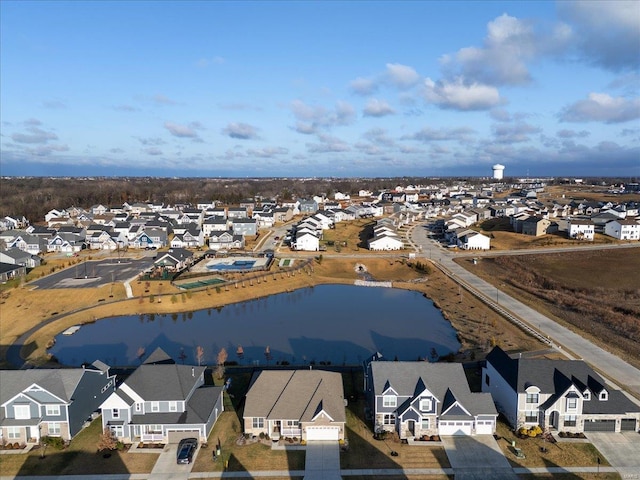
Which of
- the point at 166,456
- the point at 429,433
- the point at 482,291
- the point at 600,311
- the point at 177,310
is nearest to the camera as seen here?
the point at 166,456

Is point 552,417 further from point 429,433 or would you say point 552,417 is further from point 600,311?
point 600,311

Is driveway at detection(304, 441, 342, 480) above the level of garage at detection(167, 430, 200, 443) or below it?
below

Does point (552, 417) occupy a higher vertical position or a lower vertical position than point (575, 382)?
lower

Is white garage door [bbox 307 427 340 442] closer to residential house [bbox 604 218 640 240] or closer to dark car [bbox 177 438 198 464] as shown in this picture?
dark car [bbox 177 438 198 464]

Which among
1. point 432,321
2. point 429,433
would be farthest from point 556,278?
point 429,433

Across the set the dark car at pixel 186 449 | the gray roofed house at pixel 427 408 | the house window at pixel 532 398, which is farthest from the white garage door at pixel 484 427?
the dark car at pixel 186 449

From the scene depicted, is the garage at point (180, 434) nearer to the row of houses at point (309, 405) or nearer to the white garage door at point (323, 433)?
the row of houses at point (309, 405)

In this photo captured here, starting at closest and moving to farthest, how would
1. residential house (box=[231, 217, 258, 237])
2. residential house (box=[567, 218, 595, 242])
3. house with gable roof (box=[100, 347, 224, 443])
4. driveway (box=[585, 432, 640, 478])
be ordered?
driveway (box=[585, 432, 640, 478])
house with gable roof (box=[100, 347, 224, 443])
residential house (box=[567, 218, 595, 242])
residential house (box=[231, 217, 258, 237])

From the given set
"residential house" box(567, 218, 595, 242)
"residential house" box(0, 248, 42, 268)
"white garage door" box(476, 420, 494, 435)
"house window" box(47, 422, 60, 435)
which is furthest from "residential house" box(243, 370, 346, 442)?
"residential house" box(567, 218, 595, 242)
